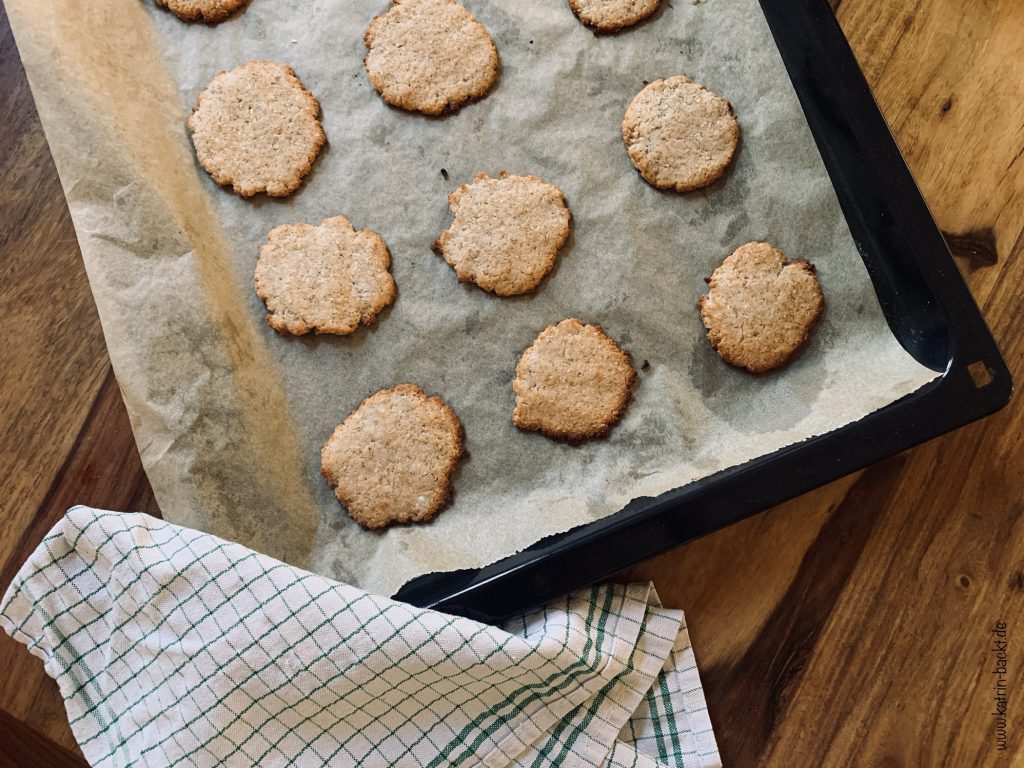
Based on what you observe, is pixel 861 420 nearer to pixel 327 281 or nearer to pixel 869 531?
pixel 869 531

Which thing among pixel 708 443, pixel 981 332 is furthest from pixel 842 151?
pixel 708 443

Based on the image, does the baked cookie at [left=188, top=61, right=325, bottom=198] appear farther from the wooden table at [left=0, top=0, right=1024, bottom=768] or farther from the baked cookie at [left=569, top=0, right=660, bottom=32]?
the baked cookie at [left=569, top=0, right=660, bottom=32]

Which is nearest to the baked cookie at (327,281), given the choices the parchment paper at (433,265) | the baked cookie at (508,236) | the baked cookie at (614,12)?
the parchment paper at (433,265)

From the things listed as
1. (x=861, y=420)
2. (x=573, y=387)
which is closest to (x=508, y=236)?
(x=573, y=387)

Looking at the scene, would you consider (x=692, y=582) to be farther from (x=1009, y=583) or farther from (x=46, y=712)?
(x=46, y=712)

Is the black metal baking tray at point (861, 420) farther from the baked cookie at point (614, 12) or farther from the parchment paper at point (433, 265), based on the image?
the baked cookie at point (614, 12)
